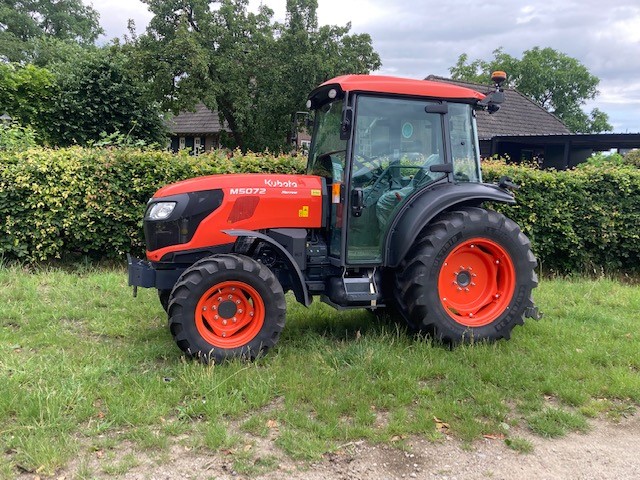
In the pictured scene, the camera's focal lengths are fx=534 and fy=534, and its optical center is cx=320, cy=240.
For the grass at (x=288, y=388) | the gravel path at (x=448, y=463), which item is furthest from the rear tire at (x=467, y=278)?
the gravel path at (x=448, y=463)

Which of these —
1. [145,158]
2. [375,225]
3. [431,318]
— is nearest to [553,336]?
[431,318]

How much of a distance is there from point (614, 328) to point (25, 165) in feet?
24.1

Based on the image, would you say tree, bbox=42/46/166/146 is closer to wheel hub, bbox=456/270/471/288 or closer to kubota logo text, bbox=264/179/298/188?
kubota logo text, bbox=264/179/298/188

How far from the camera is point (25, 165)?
7.11m

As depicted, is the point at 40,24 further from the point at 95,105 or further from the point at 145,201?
the point at 145,201

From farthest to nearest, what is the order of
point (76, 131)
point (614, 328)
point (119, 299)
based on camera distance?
point (76, 131)
point (119, 299)
point (614, 328)

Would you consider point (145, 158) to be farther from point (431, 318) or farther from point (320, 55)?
point (320, 55)

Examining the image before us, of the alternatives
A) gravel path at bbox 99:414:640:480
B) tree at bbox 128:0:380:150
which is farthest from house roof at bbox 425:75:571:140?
gravel path at bbox 99:414:640:480

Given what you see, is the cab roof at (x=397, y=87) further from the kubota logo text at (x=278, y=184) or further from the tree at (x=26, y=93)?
the tree at (x=26, y=93)

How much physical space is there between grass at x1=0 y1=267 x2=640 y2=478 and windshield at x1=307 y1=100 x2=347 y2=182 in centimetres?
151

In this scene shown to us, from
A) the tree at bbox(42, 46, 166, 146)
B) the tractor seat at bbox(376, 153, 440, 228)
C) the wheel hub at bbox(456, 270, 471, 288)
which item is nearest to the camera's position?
the tractor seat at bbox(376, 153, 440, 228)

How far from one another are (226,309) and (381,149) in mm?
1868

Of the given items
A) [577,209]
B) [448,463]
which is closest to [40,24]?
[577,209]

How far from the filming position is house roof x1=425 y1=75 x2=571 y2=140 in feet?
62.6
